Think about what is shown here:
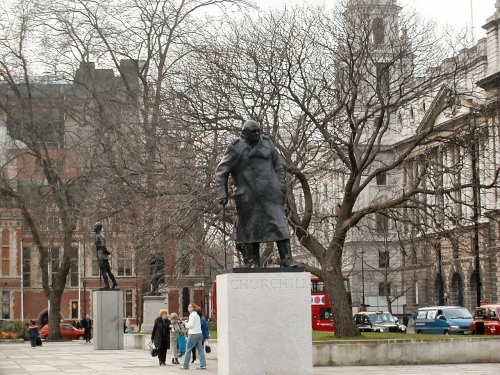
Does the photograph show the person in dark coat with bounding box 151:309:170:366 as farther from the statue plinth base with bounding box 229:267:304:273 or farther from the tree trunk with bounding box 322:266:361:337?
the statue plinth base with bounding box 229:267:304:273

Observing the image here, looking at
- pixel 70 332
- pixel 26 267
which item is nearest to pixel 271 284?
pixel 70 332

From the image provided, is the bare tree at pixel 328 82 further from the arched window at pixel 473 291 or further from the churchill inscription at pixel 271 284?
the arched window at pixel 473 291

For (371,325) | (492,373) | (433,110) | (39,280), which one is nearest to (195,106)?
(433,110)

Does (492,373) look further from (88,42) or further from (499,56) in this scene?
(499,56)

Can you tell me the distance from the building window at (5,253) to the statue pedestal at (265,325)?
81506 mm

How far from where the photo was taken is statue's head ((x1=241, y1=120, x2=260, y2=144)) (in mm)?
19297

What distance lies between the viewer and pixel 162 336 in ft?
97.8

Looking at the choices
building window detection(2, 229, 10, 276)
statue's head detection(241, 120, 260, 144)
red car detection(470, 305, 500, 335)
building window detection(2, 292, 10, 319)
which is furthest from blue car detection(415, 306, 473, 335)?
building window detection(2, 229, 10, 276)

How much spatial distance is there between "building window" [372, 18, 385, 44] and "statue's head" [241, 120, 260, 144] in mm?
14596

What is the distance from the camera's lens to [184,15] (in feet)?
163

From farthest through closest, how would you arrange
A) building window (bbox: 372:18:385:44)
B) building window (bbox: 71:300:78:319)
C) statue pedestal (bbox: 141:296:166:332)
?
building window (bbox: 71:300:78:319) < statue pedestal (bbox: 141:296:166:332) < building window (bbox: 372:18:385:44)

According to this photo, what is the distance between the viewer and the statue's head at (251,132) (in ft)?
63.3

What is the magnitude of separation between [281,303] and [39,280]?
82.8 metres

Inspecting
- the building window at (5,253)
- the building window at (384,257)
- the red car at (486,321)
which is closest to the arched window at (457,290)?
the building window at (384,257)
